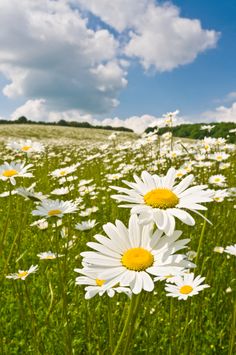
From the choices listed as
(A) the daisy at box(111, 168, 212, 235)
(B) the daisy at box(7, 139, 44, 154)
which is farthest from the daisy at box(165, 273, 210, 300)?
(B) the daisy at box(7, 139, 44, 154)

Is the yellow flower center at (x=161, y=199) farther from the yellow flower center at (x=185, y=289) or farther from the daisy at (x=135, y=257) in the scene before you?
the yellow flower center at (x=185, y=289)

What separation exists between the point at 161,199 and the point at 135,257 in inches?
8.5

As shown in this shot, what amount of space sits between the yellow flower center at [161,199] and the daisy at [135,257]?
0.08 metres

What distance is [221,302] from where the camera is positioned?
3361 millimetres

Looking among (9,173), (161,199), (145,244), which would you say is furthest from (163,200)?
(9,173)

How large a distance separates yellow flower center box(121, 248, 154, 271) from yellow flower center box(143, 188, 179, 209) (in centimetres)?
16

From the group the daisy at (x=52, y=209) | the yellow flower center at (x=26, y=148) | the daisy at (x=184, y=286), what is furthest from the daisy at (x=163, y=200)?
the yellow flower center at (x=26, y=148)

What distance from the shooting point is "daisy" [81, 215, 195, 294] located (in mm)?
1146

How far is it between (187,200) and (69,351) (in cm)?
85

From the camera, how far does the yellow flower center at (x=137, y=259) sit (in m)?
1.21

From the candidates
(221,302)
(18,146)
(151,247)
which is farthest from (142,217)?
(221,302)

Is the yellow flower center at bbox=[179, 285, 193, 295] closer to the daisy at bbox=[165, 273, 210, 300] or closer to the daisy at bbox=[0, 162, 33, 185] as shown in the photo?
the daisy at bbox=[165, 273, 210, 300]

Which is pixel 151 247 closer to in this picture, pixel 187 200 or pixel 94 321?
pixel 187 200

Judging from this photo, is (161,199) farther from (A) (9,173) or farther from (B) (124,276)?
(A) (9,173)
